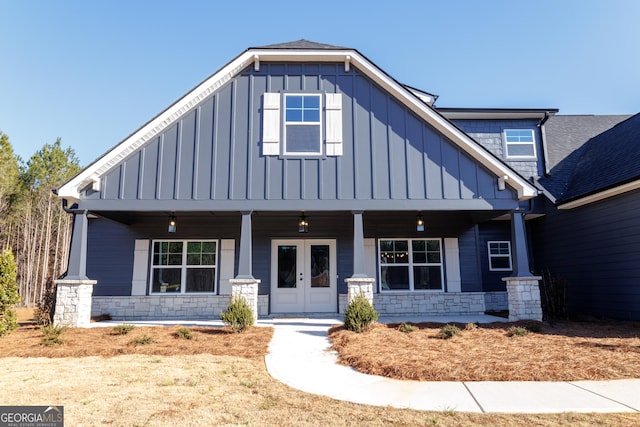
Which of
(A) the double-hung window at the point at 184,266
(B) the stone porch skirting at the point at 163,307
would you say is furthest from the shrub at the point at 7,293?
(A) the double-hung window at the point at 184,266

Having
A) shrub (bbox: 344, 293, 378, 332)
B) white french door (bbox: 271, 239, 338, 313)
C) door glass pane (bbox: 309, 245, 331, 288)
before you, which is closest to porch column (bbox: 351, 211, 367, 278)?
shrub (bbox: 344, 293, 378, 332)

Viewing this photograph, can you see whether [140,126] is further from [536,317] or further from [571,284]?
[571,284]

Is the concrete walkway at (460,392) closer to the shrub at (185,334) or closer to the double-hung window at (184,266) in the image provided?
the shrub at (185,334)

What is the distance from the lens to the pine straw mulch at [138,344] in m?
6.20

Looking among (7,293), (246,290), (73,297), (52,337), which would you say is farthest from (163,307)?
(52,337)

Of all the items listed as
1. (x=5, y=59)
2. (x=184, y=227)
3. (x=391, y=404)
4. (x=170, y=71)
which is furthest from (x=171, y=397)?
(x=5, y=59)

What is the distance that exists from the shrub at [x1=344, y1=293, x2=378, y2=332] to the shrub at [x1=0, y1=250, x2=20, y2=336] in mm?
7020

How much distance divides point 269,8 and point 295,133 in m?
4.34

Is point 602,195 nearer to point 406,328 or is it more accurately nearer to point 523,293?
point 523,293

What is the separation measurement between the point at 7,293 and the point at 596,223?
14.0 metres

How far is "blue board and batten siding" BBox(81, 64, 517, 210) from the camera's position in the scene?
884 centimetres

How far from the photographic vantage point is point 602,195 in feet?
30.3

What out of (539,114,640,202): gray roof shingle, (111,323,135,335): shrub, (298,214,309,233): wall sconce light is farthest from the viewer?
(298,214,309,233): wall sconce light

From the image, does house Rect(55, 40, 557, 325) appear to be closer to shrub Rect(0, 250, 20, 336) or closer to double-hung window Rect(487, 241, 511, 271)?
shrub Rect(0, 250, 20, 336)
